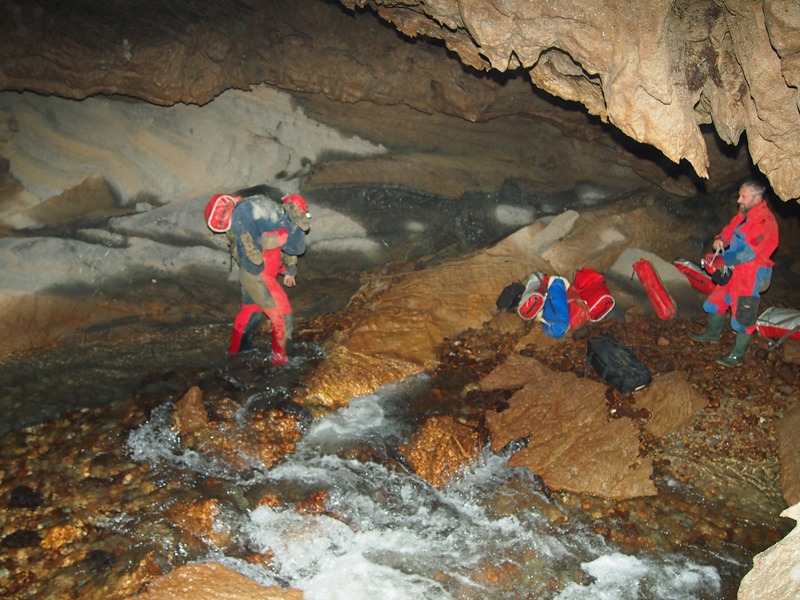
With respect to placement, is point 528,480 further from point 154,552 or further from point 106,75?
point 106,75

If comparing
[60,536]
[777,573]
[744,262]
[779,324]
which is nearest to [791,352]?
[779,324]

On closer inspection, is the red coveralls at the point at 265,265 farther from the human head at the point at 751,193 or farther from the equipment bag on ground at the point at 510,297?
the human head at the point at 751,193

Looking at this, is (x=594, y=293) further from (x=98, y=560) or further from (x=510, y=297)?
(x=98, y=560)

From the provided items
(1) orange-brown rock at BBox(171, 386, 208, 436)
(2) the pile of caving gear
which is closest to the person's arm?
(2) the pile of caving gear

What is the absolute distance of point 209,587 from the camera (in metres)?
4.16

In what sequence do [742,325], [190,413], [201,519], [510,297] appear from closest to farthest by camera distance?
[201,519] < [190,413] < [742,325] < [510,297]

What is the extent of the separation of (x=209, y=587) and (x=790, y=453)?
5.14 metres

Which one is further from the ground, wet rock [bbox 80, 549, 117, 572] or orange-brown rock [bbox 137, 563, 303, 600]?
orange-brown rock [bbox 137, 563, 303, 600]

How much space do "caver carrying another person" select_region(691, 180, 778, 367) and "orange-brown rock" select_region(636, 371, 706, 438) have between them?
772 mm

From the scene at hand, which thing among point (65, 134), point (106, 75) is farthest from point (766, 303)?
point (65, 134)

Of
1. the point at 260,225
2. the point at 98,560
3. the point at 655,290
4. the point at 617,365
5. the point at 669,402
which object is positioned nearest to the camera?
the point at 98,560

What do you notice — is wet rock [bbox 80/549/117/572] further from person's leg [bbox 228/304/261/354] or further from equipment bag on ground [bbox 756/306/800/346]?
equipment bag on ground [bbox 756/306/800/346]

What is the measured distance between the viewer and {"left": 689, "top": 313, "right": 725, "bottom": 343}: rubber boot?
6.92m

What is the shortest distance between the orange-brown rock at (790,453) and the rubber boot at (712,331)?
1214 mm
